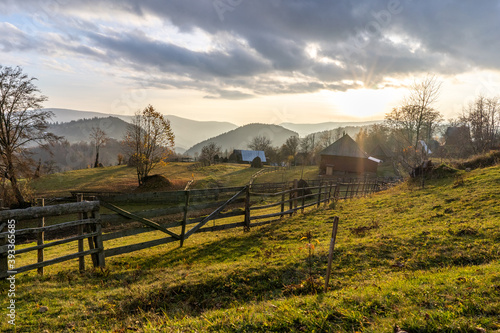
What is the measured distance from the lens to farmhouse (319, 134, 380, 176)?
44719 millimetres

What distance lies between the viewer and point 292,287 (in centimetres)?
499

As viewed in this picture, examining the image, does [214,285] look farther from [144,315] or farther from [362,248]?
[362,248]

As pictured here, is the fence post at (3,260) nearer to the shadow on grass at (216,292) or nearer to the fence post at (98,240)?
the fence post at (98,240)

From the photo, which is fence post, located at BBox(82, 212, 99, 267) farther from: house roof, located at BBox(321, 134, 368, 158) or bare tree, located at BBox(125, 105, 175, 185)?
house roof, located at BBox(321, 134, 368, 158)

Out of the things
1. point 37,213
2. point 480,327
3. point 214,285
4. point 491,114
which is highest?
point 491,114

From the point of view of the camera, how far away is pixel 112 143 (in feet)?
583

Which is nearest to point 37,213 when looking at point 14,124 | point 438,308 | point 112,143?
point 438,308

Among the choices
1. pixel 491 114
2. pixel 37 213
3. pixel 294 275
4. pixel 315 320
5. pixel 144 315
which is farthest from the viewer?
pixel 491 114

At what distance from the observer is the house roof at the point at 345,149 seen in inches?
1761

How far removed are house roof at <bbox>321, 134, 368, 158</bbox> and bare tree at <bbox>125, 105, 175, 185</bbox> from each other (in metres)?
27.7

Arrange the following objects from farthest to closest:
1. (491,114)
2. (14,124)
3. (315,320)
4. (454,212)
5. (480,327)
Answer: (491,114) → (14,124) → (454,212) → (315,320) → (480,327)

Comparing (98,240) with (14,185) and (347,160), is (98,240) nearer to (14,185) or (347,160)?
(14,185)

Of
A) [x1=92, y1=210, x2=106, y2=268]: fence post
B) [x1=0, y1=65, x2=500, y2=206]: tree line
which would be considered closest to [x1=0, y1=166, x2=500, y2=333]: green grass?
[x1=92, y1=210, x2=106, y2=268]: fence post

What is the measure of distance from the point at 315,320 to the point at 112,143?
20042 centimetres
